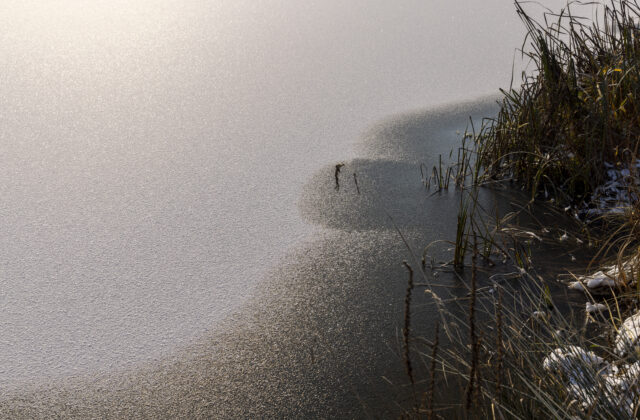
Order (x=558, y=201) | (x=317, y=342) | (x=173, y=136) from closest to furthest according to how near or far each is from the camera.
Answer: (x=317, y=342), (x=558, y=201), (x=173, y=136)

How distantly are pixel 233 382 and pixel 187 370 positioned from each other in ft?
0.41

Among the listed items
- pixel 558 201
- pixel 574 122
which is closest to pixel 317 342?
pixel 558 201

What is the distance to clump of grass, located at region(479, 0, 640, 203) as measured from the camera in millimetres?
1947

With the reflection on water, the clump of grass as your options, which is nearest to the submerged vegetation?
the clump of grass

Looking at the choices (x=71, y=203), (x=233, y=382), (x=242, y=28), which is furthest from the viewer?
(x=242, y=28)

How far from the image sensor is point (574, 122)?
2.04 metres

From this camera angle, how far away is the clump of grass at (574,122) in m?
1.95

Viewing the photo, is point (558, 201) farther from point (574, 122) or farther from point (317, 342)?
point (317, 342)

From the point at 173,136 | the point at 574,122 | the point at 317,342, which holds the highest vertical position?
the point at 173,136

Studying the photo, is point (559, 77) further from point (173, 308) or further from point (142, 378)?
point (142, 378)

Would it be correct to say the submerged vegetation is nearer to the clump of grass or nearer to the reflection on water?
the clump of grass

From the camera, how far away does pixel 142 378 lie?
140 centimetres

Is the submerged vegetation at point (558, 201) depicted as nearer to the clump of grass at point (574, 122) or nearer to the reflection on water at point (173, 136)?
the clump of grass at point (574, 122)

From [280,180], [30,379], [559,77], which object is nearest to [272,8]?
[280,180]
